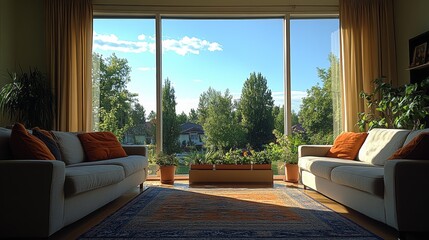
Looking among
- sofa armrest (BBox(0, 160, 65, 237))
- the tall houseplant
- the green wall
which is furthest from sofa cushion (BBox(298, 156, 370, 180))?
the green wall

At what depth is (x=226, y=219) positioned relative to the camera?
2.84 m

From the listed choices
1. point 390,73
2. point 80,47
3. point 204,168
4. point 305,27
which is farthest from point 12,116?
point 390,73

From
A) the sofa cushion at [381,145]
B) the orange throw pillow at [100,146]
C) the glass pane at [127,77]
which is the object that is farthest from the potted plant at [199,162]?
the sofa cushion at [381,145]

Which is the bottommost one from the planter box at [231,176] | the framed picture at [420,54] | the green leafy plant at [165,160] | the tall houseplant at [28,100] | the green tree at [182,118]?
the planter box at [231,176]

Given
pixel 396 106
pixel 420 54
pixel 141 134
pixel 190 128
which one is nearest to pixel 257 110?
pixel 190 128

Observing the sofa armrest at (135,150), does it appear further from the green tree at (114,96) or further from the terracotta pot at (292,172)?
the terracotta pot at (292,172)

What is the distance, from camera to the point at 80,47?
17.9 feet

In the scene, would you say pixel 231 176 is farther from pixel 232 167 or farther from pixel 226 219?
pixel 226 219

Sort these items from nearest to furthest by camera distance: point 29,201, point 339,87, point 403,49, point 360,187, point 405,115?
point 29,201, point 360,187, point 405,115, point 403,49, point 339,87

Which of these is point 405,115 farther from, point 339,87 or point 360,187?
point 360,187

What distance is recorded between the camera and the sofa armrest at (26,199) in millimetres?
2215

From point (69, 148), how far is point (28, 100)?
1.61 m

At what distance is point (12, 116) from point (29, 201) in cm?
350

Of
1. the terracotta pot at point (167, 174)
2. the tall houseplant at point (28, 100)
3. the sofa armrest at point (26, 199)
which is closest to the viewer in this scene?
the sofa armrest at point (26, 199)
